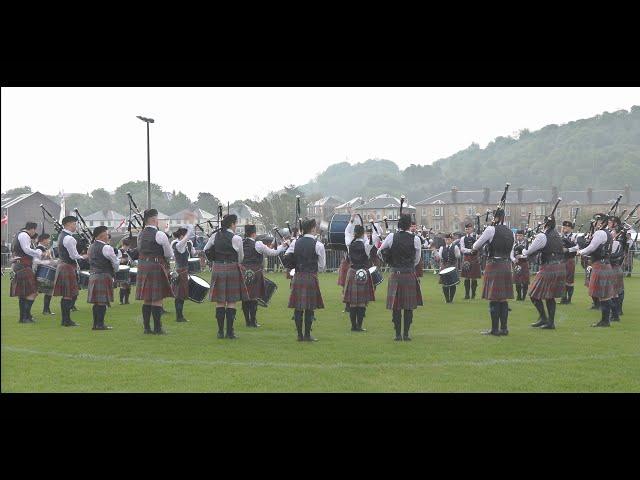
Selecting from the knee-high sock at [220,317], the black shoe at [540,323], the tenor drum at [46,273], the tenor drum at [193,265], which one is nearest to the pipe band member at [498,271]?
the black shoe at [540,323]

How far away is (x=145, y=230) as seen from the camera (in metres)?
9.47

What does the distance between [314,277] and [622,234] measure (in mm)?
5214

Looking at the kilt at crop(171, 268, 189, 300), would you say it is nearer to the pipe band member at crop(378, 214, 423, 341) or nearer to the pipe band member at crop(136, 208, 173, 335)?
the pipe band member at crop(136, 208, 173, 335)

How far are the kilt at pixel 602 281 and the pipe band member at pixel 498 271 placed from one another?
1.85m

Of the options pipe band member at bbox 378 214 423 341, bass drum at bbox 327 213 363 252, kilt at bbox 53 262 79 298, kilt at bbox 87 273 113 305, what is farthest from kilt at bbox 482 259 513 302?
kilt at bbox 53 262 79 298

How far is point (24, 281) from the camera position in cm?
1079

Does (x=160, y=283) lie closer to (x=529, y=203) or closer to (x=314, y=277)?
(x=314, y=277)

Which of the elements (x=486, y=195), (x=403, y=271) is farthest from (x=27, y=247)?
(x=486, y=195)

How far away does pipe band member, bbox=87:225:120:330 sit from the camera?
32.8 feet

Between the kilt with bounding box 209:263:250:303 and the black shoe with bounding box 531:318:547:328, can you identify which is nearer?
the kilt with bounding box 209:263:250:303

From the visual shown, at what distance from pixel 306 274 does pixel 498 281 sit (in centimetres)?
264

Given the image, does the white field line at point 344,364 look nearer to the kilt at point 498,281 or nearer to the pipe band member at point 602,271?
the kilt at point 498,281

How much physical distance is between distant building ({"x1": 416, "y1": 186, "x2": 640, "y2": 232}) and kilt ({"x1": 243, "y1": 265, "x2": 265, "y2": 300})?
5749 centimetres

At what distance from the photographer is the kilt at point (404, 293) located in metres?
8.96
